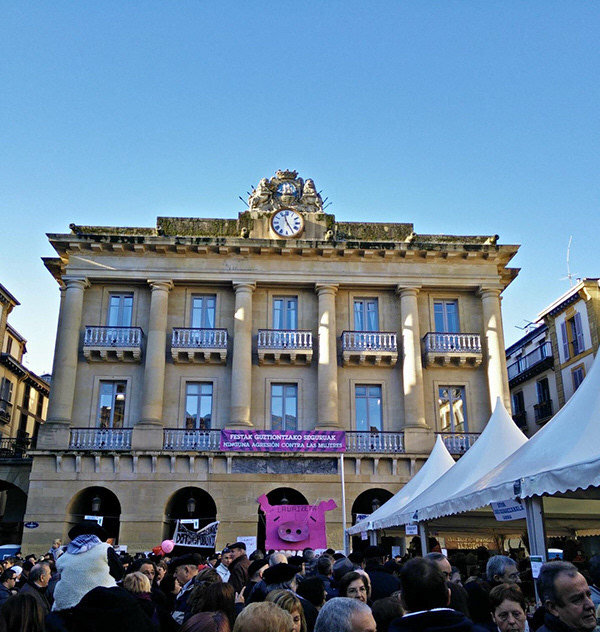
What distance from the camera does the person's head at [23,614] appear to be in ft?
14.6

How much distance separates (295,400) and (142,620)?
25549 millimetres

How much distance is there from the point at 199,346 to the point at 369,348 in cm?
738

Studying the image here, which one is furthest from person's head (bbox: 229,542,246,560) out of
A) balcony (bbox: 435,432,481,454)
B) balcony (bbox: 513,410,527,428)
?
balcony (bbox: 513,410,527,428)

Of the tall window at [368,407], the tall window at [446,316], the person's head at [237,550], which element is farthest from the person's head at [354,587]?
the tall window at [446,316]

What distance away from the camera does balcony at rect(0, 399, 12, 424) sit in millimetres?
39250

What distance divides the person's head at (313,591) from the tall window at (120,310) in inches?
994

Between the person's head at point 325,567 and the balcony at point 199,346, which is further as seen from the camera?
the balcony at point 199,346

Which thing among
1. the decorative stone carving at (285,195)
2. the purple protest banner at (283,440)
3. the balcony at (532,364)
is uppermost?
A: the decorative stone carving at (285,195)

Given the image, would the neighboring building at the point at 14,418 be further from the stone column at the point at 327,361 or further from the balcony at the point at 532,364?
the balcony at the point at 532,364

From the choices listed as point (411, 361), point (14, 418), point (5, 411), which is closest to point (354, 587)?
point (411, 361)

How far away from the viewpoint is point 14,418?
42.2 metres

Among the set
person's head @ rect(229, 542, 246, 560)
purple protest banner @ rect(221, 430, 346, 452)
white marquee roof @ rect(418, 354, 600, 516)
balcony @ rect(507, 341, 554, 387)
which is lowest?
person's head @ rect(229, 542, 246, 560)

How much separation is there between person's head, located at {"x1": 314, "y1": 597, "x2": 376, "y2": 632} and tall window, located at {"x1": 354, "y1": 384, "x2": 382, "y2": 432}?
83.8 ft

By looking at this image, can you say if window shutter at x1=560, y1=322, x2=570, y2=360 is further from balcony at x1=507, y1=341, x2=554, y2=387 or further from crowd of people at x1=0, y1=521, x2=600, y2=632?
crowd of people at x1=0, y1=521, x2=600, y2=632
